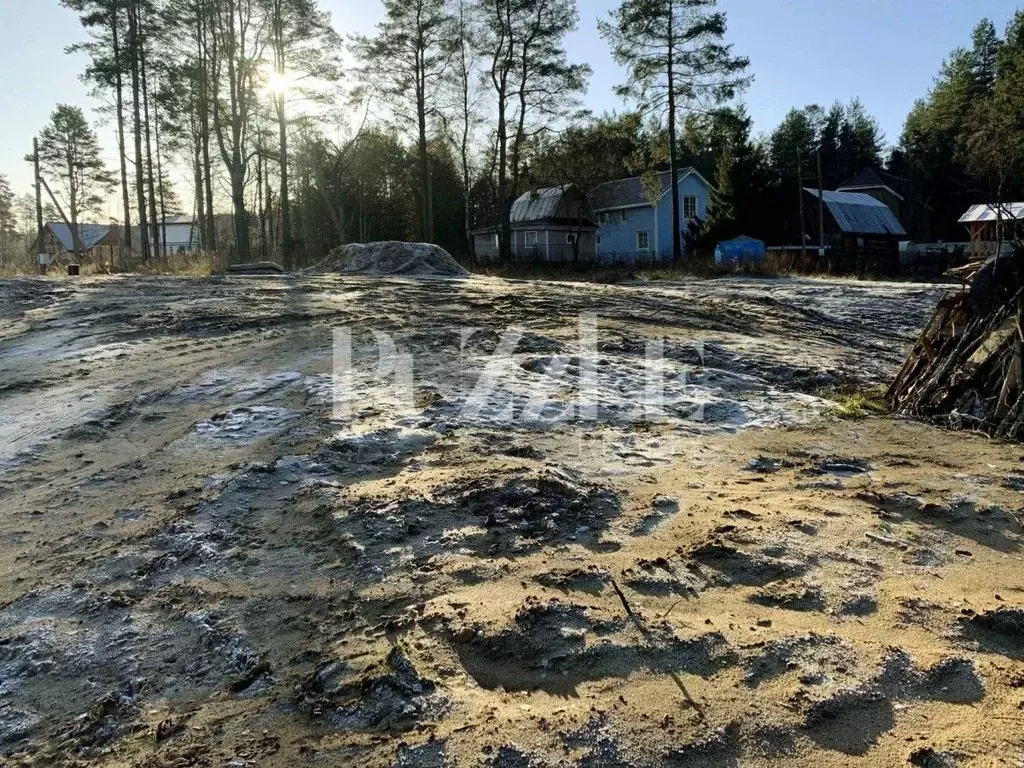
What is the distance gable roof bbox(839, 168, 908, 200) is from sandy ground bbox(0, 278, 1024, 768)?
171 ft

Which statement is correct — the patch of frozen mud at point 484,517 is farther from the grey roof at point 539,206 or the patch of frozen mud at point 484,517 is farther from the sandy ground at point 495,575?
the grey roof at point 539,206

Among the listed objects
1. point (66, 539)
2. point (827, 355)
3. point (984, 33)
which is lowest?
point (66, 539)

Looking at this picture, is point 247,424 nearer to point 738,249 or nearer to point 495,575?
point 495,575

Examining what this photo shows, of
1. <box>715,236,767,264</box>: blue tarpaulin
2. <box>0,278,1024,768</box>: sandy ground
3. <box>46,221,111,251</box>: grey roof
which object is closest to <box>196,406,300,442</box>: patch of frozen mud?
<box>0,278,1024,768</box>: sandy ground

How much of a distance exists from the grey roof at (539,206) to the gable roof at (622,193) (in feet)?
6.82

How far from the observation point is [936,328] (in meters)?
6.21

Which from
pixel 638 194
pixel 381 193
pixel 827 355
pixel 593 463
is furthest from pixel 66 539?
pixel 638 194

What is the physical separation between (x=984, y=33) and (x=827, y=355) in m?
58.2

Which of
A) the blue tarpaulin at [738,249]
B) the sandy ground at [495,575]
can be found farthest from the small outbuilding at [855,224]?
the sandy ground at [495,575]

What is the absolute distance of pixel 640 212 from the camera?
43656 mm

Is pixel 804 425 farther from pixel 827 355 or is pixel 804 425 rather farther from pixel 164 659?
pixel 164 659

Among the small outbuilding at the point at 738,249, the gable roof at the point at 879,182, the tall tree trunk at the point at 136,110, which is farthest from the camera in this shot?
the gable roof at the point at 879,182

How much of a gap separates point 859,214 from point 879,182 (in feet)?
35.2

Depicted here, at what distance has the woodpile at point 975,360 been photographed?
5.30 m
